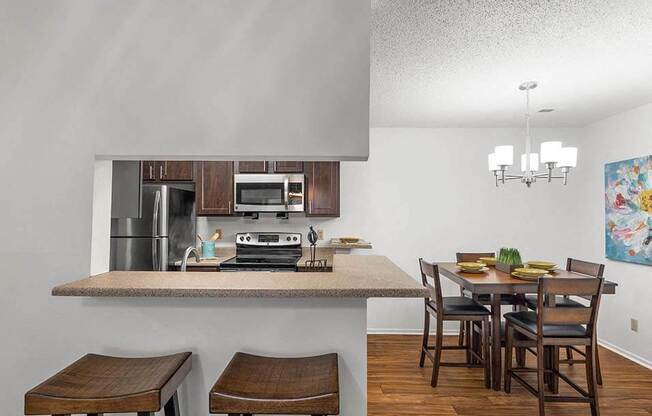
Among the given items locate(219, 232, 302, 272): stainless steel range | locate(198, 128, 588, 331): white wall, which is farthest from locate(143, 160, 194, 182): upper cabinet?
locate(198, 128, 588, 331): white wall

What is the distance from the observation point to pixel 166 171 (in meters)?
3.87

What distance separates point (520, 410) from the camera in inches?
105

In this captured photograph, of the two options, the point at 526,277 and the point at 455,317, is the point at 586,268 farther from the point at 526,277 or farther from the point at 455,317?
the point at 455,317

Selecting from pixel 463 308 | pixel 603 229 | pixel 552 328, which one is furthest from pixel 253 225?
pixel 603 229

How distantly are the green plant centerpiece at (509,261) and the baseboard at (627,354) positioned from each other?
159cm

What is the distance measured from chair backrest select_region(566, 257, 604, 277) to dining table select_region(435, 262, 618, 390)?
0.09m

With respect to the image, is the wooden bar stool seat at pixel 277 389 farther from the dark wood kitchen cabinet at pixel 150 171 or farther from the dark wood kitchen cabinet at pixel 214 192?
the dark wood kitchen cabinet at pixel 150 171

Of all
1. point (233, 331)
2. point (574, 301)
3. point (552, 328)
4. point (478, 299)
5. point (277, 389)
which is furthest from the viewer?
point (478, 299)

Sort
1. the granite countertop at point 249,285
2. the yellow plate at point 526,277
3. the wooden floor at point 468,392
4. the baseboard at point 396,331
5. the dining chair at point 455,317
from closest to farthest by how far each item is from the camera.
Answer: the granite countertop at point 249,285 → the wooden floor at point 468,392 → the yellow plate at point 526,277 → the dining chair at point 455,317 → the baseboard at point 396,331

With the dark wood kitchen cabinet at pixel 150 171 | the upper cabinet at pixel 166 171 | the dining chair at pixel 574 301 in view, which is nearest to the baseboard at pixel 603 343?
the dining chair at pixel 574 301

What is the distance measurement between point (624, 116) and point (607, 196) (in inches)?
32.2

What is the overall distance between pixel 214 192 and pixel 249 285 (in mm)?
2611

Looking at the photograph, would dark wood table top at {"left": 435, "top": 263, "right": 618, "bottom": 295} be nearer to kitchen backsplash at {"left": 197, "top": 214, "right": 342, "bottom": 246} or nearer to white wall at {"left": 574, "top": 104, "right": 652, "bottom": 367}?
white wall at {"left": 574, "top": 104, "right": 652, "bottom": 367}

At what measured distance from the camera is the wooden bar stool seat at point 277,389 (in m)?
1.14
